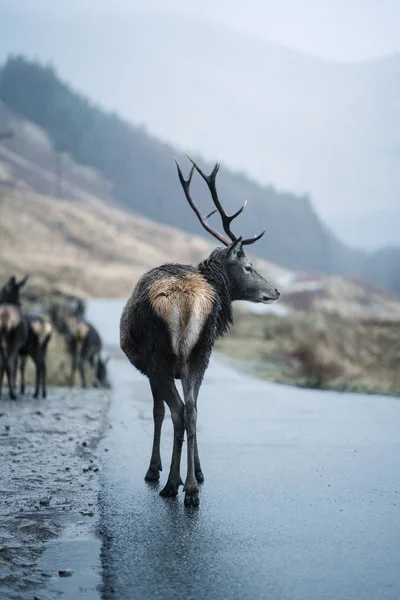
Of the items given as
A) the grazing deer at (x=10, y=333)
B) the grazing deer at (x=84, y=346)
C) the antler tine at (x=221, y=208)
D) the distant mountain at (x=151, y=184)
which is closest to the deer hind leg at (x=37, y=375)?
the grazing deer at (x=10, y=333)

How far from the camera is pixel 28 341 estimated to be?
49.9 ft

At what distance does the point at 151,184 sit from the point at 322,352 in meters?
130

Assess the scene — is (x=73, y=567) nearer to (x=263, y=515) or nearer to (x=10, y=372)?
(x=263, y=515)

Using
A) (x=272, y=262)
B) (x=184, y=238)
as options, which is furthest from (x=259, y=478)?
(x=272, y=262)

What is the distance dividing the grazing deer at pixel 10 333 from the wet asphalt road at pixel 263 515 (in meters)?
2.70

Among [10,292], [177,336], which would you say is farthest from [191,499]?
[10,292]

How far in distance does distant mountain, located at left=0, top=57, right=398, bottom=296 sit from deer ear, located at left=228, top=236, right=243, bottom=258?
122 metres

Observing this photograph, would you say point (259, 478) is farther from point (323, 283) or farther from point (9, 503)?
point (323, 283)

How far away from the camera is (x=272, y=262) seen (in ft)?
452

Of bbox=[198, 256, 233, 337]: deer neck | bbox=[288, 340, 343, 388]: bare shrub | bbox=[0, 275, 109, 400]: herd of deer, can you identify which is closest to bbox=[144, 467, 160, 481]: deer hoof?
bbox=[198, 256, 233, 337]: deer neck

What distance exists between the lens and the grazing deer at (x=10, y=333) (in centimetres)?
1388

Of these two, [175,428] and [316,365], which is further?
[316,365]

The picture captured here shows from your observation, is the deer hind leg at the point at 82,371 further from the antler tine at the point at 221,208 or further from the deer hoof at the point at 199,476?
the deer hoof at the point at 199,476

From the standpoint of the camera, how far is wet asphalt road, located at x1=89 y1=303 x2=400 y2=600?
5.09 m
